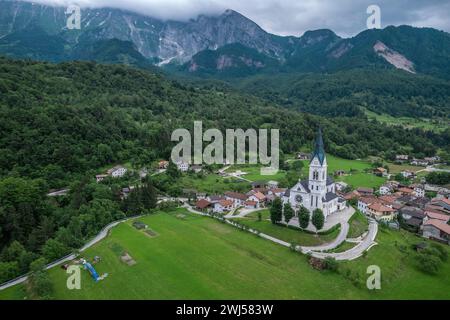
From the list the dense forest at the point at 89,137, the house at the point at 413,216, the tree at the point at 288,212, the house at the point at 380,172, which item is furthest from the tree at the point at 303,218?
the house at the point at 380,172

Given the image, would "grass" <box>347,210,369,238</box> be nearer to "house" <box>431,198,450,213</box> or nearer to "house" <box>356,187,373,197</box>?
"house" <box>356,187,373,197</box>

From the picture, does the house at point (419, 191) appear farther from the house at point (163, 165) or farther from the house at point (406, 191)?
the house at point (163, 165)

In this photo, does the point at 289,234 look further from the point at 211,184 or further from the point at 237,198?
the point at 211,184

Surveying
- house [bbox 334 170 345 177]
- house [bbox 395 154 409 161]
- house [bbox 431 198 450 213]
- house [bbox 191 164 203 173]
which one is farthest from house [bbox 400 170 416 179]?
house [bbox 191 164 203 173]

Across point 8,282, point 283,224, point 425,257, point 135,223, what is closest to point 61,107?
point 135,223

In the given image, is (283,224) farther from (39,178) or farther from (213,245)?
(39,178)

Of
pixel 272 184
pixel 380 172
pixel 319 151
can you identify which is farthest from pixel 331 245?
pixel 380 172
